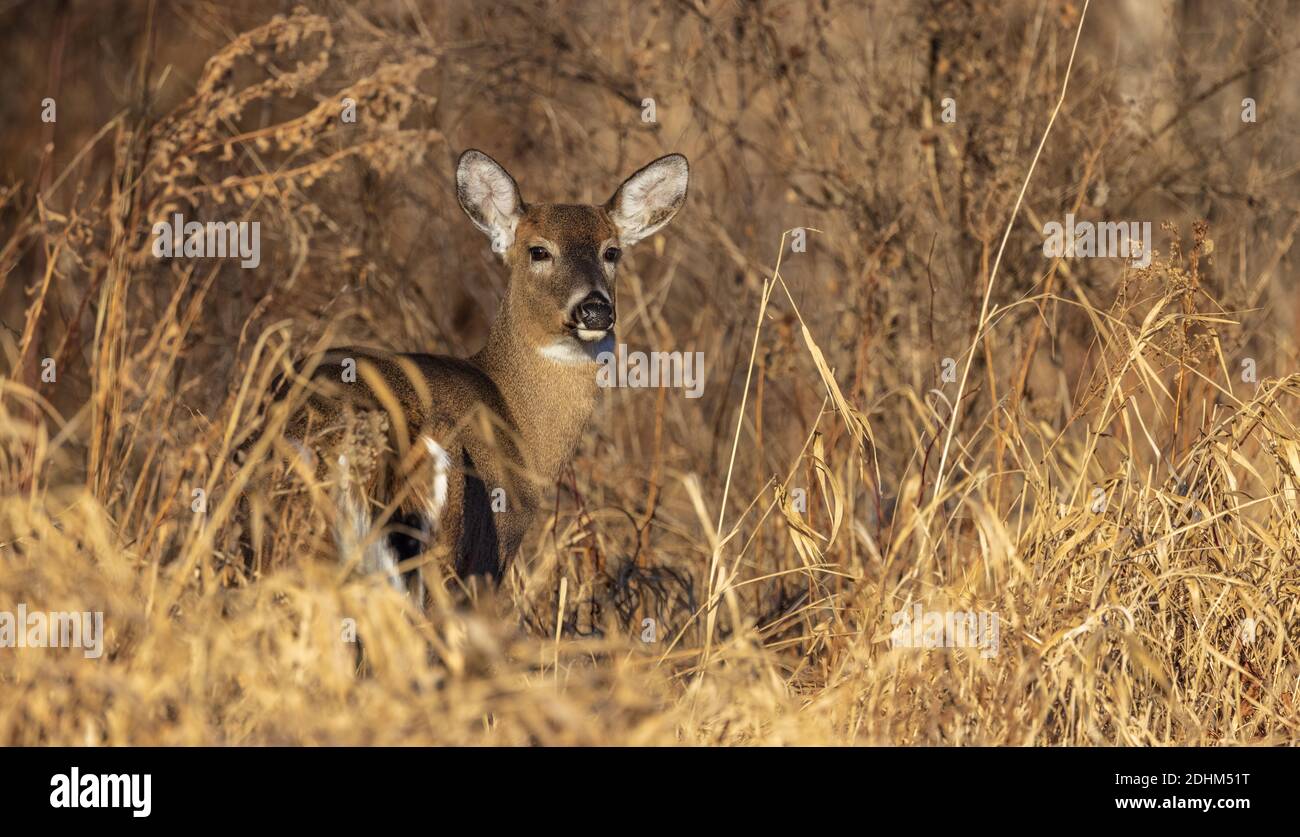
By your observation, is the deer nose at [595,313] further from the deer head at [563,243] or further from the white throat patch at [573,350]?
the white throat patch at [573,350]

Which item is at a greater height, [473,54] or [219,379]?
[473,54]

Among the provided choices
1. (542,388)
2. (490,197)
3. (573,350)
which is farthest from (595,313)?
(490,197)

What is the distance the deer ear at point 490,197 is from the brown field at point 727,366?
485 mm

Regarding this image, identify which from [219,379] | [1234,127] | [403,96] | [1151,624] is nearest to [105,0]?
[219,379]

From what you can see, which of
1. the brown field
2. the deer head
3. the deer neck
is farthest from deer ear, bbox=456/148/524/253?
the brown field

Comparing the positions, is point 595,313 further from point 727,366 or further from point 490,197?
point 727,366

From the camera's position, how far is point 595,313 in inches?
229

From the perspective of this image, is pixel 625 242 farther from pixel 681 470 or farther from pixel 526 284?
pixel 681 470

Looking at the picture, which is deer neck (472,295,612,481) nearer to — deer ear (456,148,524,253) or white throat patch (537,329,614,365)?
white throat patch (537,329,614,365)

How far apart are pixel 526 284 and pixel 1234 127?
4.90m

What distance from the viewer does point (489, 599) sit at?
474cm

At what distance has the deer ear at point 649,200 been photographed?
20.8 feet

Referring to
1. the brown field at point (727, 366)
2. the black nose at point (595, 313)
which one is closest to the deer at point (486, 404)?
the black nose at point (595, 313)
